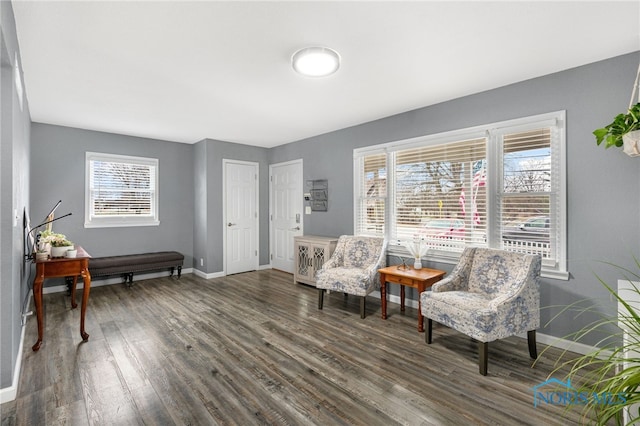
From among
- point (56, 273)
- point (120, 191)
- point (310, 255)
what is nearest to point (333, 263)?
point (310, 255)

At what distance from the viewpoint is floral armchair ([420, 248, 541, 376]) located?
244cm

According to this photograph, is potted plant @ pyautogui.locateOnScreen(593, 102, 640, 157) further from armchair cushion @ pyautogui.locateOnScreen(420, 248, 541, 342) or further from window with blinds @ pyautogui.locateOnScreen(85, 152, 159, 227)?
window with blinds @ pyautogui.locateOnScreen(85, 152, 159, 227)

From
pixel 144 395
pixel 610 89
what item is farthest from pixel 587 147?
pixel 144 395

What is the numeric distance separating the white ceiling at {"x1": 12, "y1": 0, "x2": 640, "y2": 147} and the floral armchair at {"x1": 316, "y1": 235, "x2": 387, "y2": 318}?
1.75 meters

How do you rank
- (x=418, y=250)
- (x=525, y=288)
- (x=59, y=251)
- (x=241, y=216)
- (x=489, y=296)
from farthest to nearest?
(x=241, y=216) → (x=418, y=250) → (x=59, y=251) → (x=489, y=296) → (x=525, y=288)

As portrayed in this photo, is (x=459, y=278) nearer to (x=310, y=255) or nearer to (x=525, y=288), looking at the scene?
(x=525, y=288)

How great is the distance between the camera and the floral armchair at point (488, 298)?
2436mm

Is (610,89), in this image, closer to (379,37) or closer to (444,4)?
(444,4)

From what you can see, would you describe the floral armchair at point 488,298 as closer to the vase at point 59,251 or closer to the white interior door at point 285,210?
the white interior door at point 285,210

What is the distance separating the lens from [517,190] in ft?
10.4

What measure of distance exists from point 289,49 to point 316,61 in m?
0.25

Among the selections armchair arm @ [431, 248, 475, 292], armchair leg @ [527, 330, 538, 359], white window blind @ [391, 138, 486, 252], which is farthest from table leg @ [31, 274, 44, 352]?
armchair leg @ [527, 330, 538, 359]

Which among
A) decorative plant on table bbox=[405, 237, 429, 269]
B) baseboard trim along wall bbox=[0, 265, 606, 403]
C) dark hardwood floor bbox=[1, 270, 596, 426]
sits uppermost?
decorative plant on table bbox=[405, 237, 429, 269]

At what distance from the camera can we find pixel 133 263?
16.1 feet
